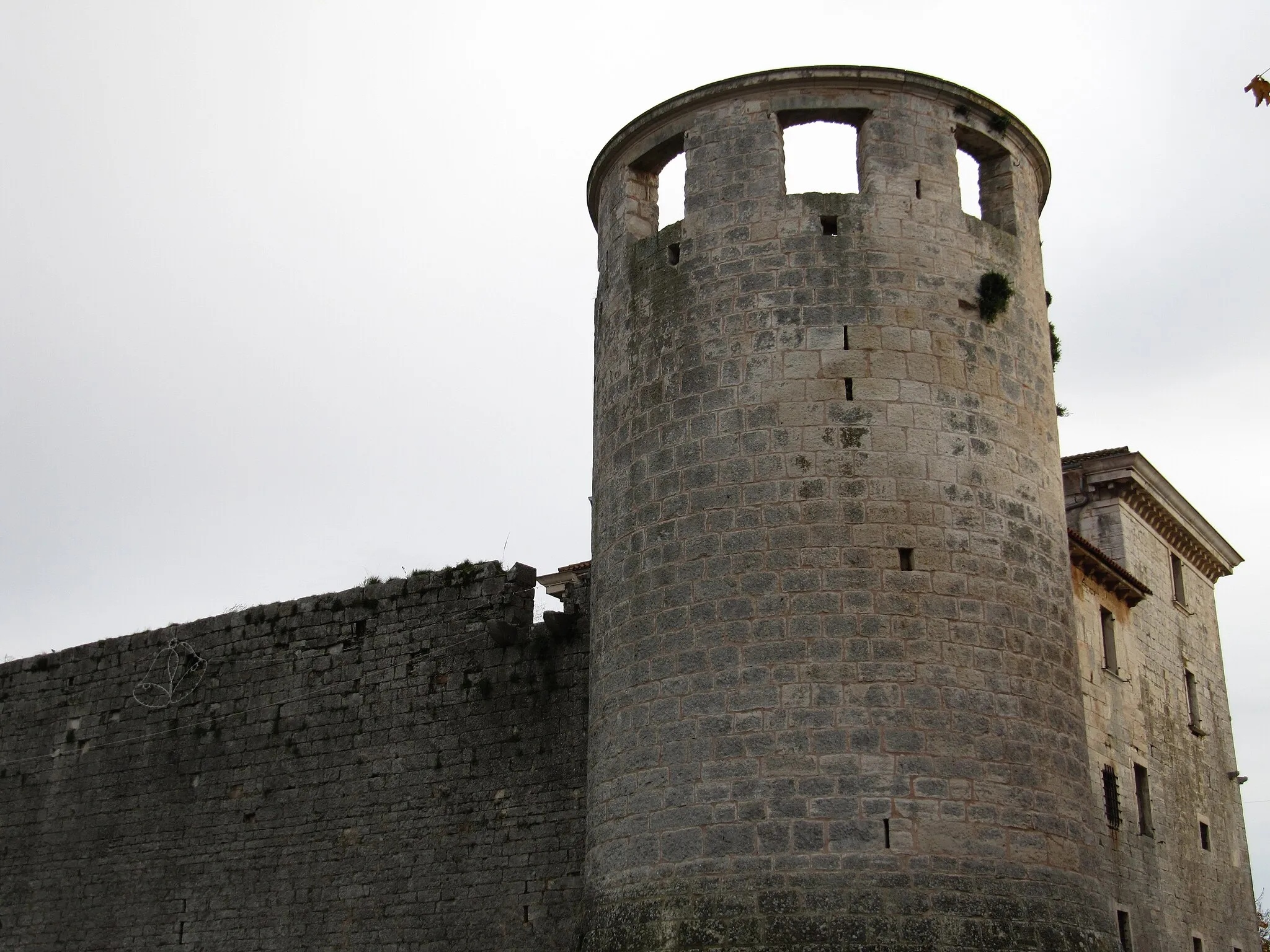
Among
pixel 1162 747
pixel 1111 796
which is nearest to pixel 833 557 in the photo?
pixel 1111 796

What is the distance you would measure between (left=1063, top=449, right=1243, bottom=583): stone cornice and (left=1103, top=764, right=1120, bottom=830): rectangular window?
5011 millimetres

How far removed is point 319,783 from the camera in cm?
1691

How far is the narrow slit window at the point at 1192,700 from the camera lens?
21.5m

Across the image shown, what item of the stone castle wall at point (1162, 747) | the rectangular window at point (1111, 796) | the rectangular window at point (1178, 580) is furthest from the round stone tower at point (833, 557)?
the rectangular window at point (1178, 580)

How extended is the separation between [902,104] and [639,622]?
4.97 m

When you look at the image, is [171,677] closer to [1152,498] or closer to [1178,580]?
[1152,498]

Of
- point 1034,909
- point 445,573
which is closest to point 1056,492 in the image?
point 1034,909

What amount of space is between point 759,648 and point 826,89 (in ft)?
16.0

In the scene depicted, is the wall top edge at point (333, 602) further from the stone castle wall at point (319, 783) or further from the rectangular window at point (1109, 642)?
the rectangular window at point (1109, 642)

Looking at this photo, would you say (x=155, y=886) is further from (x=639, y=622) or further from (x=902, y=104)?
(x=902, y=104)

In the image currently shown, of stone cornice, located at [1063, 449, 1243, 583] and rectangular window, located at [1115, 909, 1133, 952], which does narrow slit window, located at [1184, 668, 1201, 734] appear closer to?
stone cornice, located at [1063, 449, 1243, 583]

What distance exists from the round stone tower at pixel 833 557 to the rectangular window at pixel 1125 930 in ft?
20.2

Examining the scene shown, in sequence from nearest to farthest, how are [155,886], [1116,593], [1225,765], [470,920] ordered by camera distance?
[470,920]
[155,886]
[1116,593]
[1225,765]

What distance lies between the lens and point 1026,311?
13023mm
